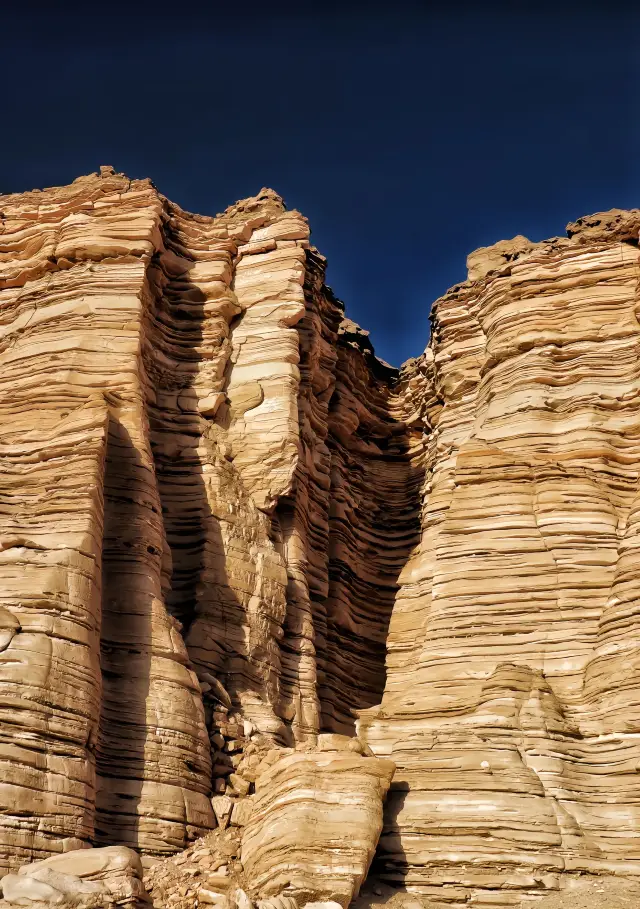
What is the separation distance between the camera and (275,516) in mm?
23547

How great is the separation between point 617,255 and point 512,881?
15.3 meters

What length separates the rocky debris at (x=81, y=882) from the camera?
41.9 feet

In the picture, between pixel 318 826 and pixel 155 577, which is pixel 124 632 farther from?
pixel 318 826

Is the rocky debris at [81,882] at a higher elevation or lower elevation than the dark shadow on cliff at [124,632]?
lower

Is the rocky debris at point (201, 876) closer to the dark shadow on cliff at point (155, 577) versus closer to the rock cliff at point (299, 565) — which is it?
the rock cliff at point (299, 565)

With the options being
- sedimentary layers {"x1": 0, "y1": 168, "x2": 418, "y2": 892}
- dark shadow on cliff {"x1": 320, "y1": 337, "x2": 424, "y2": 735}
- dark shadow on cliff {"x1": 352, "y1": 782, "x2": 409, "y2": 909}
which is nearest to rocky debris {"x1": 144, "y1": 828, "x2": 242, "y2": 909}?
sedimentary layers {"x1": 0, "y1": 168, "x2": 418, "y2": 892}

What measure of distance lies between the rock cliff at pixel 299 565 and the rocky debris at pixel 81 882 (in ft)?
0.32

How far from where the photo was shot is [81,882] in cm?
1320

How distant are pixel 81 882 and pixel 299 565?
35.6 ft

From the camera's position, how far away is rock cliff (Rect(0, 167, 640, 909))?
52.5ft

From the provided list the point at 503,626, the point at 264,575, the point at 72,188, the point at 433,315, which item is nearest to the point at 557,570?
the point at 503,626

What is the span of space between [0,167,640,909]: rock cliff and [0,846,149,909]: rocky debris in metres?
0.10

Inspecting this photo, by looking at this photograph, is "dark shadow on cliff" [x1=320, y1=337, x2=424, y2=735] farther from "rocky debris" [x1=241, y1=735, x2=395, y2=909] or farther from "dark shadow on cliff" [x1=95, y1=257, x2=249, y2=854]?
"rocky debris" [x1=241, y1=735, x2=395, y2=909]

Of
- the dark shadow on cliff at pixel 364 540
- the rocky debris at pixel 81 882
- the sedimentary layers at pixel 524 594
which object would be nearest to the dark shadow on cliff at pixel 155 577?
the rocky debris at pixel 81 882
